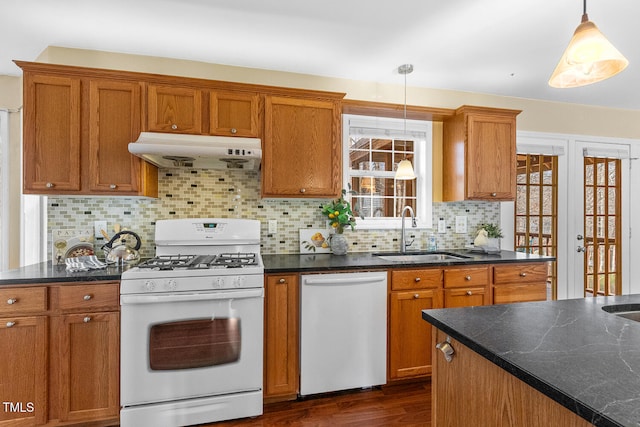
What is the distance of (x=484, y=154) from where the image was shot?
297cm

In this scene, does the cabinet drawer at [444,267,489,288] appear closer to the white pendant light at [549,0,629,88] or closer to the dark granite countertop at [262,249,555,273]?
the dark granite countertop at [262,249,555,273]

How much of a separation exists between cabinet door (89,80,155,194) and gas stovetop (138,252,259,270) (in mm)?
544

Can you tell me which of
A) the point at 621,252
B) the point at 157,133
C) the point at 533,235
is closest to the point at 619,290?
the point at 621,252

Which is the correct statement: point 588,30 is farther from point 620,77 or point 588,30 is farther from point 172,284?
point 620,77

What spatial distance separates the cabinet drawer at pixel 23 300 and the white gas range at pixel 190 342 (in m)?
0.42

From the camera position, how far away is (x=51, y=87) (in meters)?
2.20

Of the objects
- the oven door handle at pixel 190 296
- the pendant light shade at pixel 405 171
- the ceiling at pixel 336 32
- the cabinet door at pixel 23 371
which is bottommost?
the cabinet door at pixel 23 371

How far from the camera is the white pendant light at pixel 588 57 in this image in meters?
1.16

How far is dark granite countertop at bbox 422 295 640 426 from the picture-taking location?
65 cm

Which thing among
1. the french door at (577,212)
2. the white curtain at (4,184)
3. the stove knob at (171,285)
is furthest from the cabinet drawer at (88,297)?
the french door at (577,212)

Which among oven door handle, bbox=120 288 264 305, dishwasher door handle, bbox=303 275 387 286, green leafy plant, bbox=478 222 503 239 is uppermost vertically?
green leafy plant, bbox=478 222 503 239

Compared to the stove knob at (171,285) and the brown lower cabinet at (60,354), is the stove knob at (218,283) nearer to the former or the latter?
the stove knob at (171,285)

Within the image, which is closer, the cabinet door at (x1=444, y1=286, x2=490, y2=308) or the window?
the cabinet door at (x1=444, y1=286, x2=490, y2=308)

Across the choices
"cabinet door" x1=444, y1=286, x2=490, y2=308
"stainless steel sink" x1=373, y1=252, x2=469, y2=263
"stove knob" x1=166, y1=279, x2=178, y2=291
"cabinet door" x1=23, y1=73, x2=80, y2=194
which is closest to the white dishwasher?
"cabinet door" x1=444, y1=286, x2=490, y2=308
